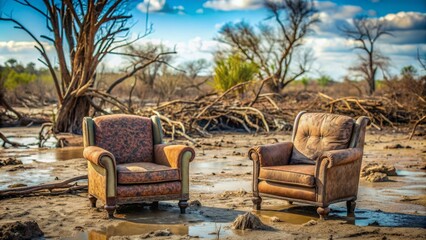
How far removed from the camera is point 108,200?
757 centimetres

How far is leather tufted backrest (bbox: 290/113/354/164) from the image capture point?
8.27 metres

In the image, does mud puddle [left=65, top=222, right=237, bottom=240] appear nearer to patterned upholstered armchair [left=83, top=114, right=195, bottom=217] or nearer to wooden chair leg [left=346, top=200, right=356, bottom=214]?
patterned upholstered armchair [left=83, top=114, right=195, bottom=217]

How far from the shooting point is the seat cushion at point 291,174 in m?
7.61

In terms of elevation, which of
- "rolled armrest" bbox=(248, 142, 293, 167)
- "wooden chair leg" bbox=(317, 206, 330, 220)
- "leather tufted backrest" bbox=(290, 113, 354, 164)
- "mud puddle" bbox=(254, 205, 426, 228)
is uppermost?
"leather tufted backrest" bbox=(290, 113, 354, 164)

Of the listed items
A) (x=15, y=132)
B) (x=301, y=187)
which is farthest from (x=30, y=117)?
(x=301, y=187)

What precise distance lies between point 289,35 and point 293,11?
1.43 meters

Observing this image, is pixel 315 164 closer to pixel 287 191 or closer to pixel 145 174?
pixel 287 191

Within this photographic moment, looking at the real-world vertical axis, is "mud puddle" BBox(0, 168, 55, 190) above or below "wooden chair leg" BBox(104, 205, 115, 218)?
below

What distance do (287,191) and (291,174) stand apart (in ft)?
0.73

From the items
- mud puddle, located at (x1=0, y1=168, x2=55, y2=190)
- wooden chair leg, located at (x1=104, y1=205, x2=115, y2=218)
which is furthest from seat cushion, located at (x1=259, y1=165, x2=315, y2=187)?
mud puddle, located at (x1=0, y1=168, x2=55, y2=190)

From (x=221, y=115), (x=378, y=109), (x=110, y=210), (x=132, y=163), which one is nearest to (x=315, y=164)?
(x=132, y=163)

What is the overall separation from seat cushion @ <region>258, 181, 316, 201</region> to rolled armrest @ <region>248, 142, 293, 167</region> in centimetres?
31

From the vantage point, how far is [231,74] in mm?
23984

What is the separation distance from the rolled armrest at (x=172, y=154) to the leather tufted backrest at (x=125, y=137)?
0.62ft
